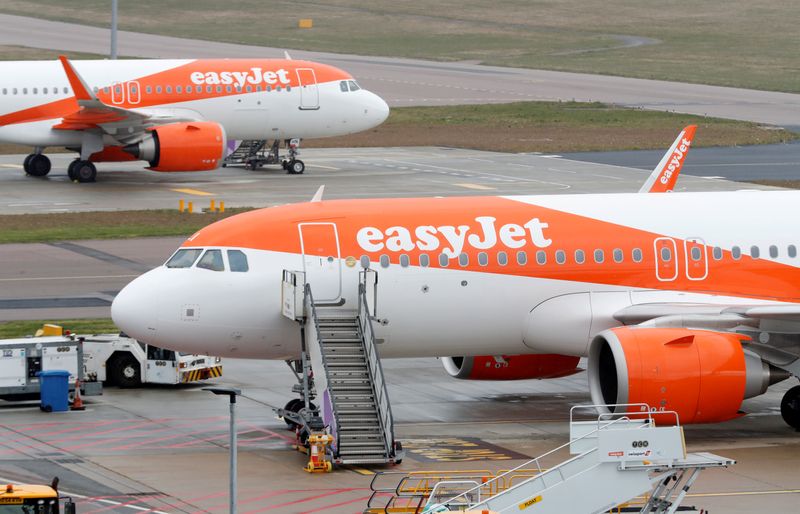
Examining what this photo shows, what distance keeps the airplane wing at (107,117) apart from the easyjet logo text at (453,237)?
121ft

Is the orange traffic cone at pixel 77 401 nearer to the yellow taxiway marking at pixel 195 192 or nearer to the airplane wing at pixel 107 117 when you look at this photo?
the airplane wing at pixel 107 117

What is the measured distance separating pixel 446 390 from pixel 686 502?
11999 millimetres

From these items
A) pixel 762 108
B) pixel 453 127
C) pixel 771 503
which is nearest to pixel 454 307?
pixel 771 503

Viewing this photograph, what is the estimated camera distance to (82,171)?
71750mm

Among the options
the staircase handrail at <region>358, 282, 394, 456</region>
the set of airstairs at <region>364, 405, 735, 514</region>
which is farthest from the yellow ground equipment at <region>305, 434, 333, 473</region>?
the set of airstairs at <region>364, 405, 735, 514</region>

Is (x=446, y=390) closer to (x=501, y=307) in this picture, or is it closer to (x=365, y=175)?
(x=501, y=307)

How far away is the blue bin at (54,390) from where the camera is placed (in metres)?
35.2

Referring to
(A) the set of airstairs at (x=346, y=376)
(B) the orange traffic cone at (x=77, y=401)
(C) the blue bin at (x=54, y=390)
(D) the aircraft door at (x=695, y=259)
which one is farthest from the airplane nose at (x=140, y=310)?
(D) the aircraft door at (x=695, y=259)

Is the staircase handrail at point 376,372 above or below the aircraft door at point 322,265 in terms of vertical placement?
below

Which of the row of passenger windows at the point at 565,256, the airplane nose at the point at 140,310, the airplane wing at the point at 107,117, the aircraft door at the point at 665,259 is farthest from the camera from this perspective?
the airplane wing at the point at 107,117

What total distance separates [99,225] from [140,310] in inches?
1168

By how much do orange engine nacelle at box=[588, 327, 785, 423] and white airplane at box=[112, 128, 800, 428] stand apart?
3 cm

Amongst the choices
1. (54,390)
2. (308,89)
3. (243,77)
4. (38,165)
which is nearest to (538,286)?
(54,390)

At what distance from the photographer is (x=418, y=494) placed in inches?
1045
